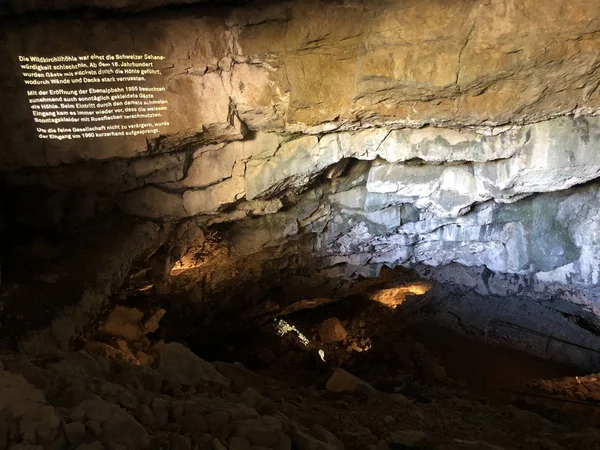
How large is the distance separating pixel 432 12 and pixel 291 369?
6.66 meters

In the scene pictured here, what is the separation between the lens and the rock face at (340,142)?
3.92 metres

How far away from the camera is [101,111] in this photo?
4.57 metres

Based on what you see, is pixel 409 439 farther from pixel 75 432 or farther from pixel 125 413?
pixel 75 432

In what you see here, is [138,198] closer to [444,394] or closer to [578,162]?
[444,394]

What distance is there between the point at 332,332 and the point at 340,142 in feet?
20.8

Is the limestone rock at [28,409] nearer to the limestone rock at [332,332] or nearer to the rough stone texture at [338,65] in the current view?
the rough stone texture at [338,65]

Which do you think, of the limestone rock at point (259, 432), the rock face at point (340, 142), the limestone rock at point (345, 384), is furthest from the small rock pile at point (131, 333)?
the limestone rock at point (259, 432)

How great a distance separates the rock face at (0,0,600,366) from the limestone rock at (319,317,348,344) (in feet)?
12.1

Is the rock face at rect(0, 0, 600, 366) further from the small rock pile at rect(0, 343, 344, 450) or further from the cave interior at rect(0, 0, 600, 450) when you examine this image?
the small rock pile at rect(0, 343, 344, 450)

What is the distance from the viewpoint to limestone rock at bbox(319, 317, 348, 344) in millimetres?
10453

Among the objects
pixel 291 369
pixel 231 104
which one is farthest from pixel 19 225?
pixel 291 369

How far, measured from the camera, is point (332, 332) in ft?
34.5

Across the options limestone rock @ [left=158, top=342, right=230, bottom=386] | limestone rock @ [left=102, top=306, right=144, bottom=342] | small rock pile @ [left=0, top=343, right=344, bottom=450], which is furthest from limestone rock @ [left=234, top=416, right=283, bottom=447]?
limestone rock @ [left=102, top=306, right=144, bottom=342]

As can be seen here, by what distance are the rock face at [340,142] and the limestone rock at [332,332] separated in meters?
3.68
